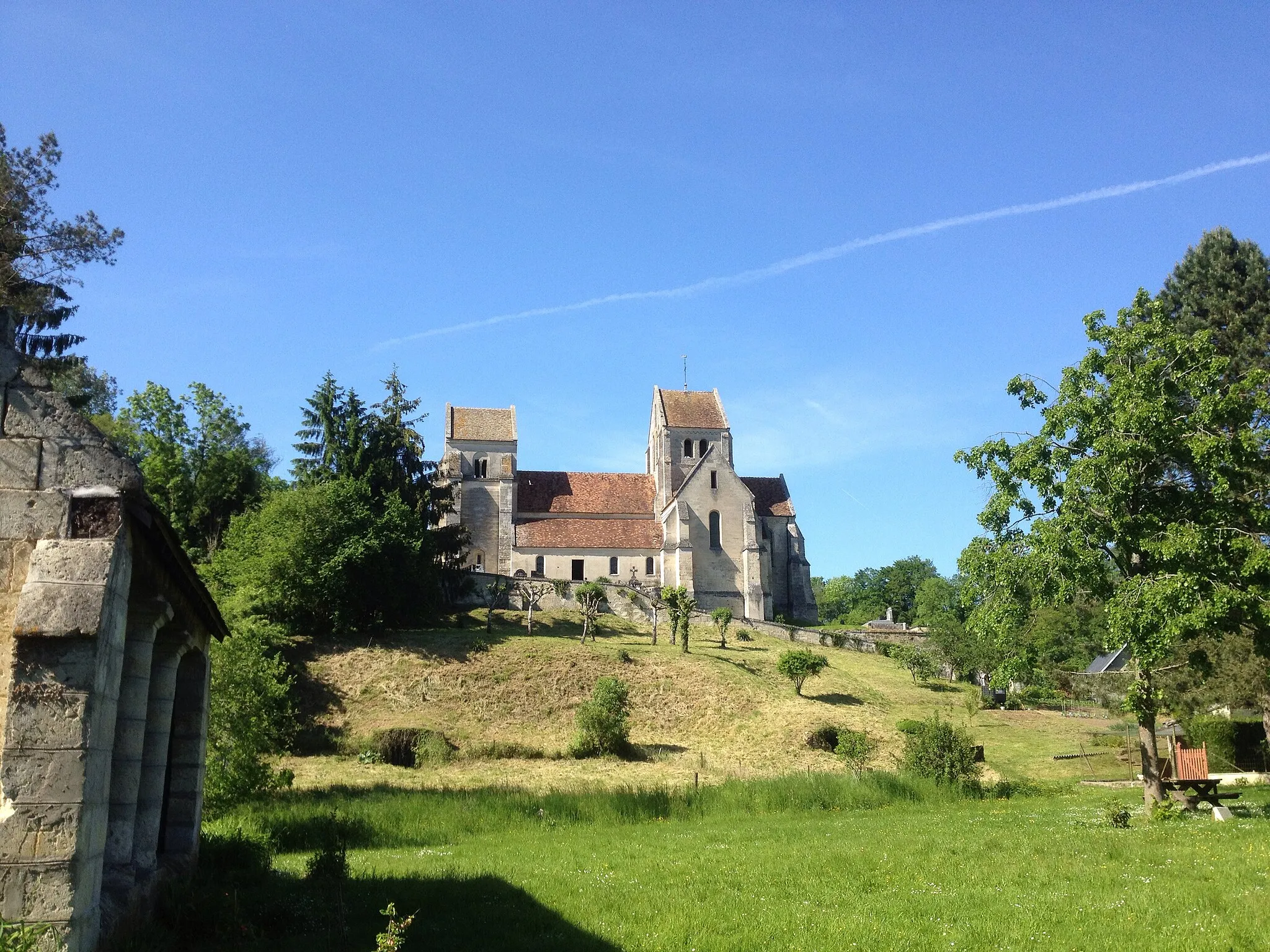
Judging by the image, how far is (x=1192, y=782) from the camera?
16.9 m

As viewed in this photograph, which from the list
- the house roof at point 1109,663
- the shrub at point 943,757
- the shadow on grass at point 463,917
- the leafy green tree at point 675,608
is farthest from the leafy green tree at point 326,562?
the house roof at point 1109,663

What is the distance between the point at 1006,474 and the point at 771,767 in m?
14.9

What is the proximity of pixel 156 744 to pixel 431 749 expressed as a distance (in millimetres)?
22007

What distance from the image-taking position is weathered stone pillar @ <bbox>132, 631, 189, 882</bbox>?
900 cm

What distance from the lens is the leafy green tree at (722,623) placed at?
47703 millimetres

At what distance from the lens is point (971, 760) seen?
909 inches

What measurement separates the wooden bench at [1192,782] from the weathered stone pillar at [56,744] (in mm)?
16844

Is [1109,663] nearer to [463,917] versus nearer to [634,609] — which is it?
[634,609]

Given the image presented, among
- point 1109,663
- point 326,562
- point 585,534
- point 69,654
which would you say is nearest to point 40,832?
point 69,654

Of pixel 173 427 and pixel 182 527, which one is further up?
pixel 173 427

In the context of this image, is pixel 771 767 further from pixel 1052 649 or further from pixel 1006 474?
pixel 1052 649

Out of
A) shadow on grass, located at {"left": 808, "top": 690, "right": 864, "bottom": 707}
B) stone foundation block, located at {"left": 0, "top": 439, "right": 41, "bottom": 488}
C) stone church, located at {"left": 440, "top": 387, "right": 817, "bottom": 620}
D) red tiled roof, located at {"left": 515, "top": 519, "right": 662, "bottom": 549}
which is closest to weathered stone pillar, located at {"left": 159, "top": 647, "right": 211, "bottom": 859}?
stone foundation block, located at {"left": 0, "top": 439, "right": 41, "bottom": 488}

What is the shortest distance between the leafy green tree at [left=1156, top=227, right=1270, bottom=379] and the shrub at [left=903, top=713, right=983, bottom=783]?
12.7 m

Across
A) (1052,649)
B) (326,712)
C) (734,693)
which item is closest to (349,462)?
(326,712)
